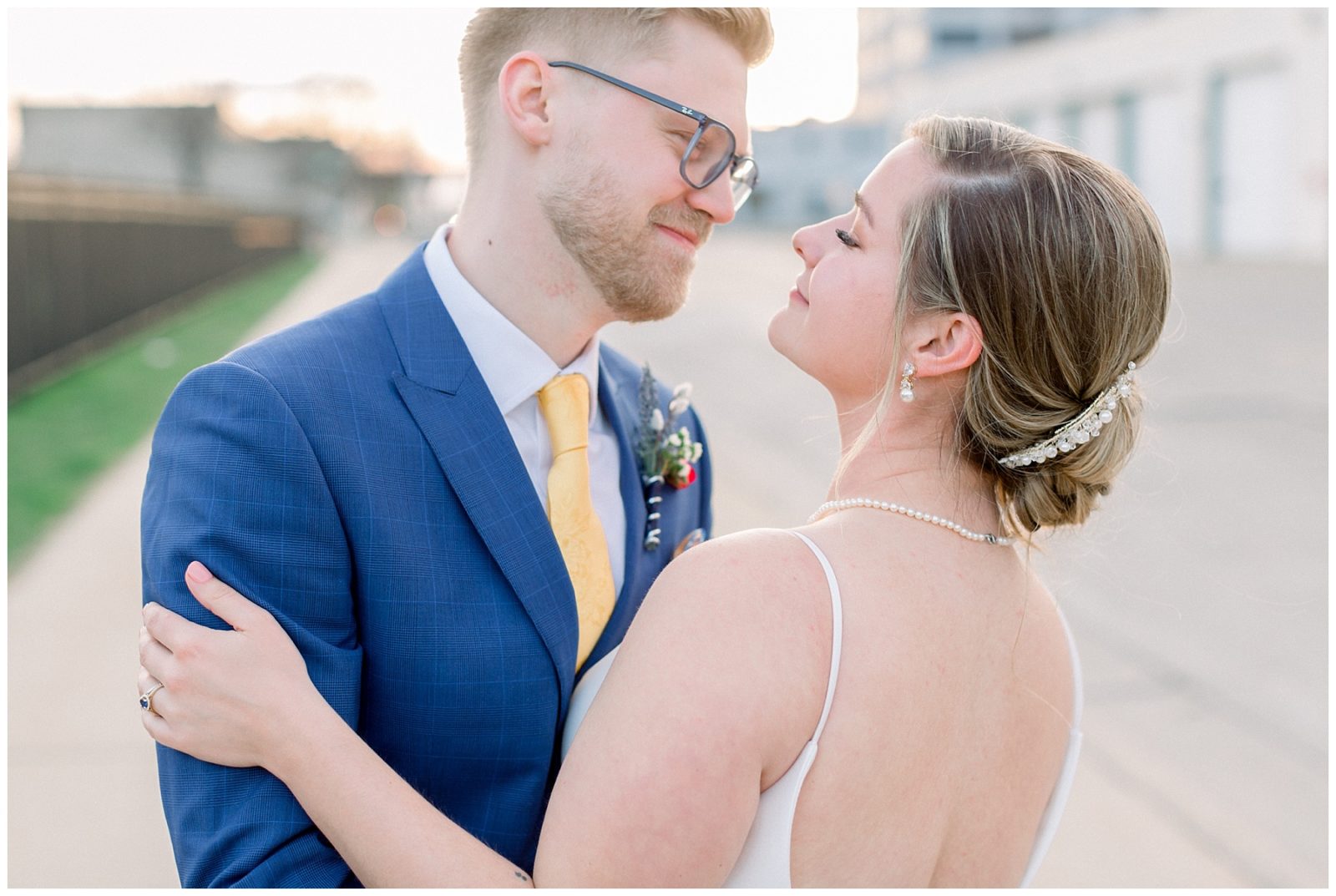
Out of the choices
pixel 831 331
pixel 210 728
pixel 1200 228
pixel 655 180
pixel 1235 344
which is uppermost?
pixel 655 180

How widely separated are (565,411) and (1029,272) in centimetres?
99

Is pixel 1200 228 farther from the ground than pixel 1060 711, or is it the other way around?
pixel 1060 711

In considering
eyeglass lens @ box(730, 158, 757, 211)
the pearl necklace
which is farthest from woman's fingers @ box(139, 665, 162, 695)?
eyeglass lens @ box(730, 158, 757, 211)

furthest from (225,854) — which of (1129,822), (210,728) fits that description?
(1129,822)

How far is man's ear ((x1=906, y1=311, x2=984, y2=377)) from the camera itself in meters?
2.01

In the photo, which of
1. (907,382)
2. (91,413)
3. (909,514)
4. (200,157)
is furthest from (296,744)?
(200,157)

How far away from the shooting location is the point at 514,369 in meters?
2.44

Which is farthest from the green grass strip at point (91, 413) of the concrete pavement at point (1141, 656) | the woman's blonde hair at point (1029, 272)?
the woman's blonde hair at point (1029, 272)

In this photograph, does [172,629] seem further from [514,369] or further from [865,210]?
[865,210]

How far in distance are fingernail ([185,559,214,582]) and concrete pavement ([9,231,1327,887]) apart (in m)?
1.33

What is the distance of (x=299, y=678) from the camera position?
72.3 inches

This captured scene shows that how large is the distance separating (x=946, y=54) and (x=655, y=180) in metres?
75.0

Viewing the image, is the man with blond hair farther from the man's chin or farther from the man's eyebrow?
the man's eyebrow

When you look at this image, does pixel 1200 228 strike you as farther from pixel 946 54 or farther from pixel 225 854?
pixel 946 54
